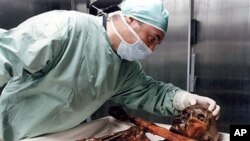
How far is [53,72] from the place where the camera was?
1.14 meters

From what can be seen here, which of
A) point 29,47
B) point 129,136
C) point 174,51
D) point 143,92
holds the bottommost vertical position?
point 129,136

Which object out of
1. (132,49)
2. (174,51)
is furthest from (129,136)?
(174,51)

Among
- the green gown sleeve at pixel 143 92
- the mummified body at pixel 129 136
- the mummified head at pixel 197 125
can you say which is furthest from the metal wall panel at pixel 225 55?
the mummified body at pixel 129 136

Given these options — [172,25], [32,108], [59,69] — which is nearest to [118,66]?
[59,69]

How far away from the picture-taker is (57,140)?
1.18 metres

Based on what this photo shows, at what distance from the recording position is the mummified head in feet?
3.92

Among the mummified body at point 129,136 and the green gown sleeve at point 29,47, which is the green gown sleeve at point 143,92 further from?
the green gown sleeve at point 29,47

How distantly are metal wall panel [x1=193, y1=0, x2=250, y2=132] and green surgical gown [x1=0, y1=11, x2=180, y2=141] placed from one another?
100cm

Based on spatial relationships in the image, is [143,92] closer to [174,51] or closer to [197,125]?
[197,125]

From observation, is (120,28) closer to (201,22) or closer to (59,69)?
(59,69)

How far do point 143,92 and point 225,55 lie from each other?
2.91 ft

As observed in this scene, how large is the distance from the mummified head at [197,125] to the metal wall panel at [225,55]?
3.03ft

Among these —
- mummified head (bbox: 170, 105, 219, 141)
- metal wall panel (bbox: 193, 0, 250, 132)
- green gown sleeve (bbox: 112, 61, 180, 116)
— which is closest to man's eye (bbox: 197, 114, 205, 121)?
mummified head (bbox: 170, 105, 219, 141)

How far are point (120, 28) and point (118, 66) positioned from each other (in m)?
0.15
